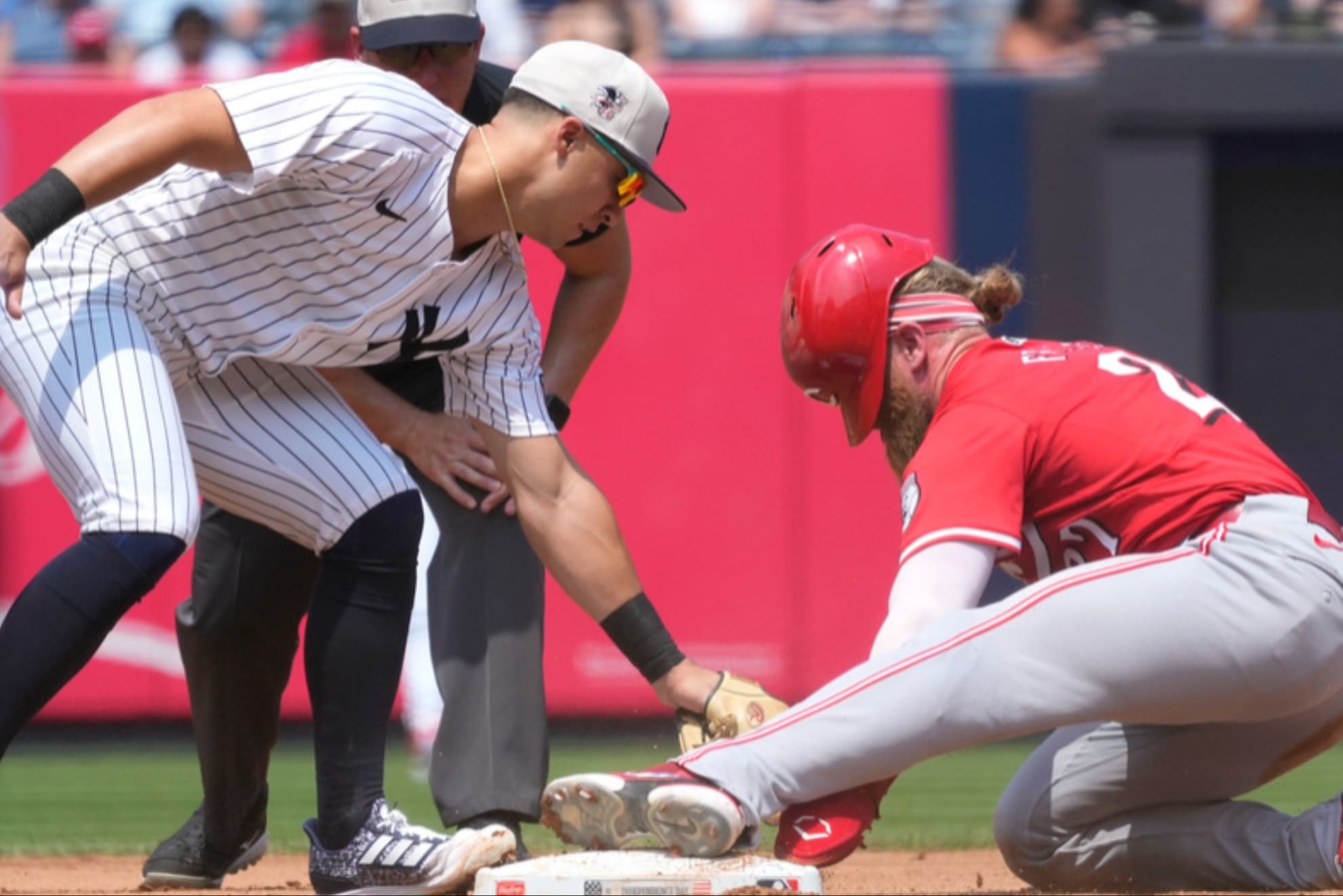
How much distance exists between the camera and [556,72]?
3.04 metres

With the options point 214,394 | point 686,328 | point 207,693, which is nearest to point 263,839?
point 207,693

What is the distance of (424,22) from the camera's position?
11.5 feet

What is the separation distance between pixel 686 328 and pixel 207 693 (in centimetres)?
324

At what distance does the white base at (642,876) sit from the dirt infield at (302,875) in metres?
0.65

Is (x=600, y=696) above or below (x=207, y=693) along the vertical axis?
below

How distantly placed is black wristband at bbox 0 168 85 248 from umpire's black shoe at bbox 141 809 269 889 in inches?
54.2

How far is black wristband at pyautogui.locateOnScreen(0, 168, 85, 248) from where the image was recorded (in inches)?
102

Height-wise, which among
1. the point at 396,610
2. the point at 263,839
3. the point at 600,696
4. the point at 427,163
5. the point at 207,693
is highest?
the point at 427,163

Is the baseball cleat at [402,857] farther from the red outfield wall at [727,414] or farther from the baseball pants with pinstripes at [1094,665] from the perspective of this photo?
the red outfield wall at [727,414]

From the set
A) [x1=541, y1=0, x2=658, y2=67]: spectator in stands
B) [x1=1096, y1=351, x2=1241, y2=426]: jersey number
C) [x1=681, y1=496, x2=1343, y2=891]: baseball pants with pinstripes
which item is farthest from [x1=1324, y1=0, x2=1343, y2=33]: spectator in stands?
[x1=681, y1=496, x2=1343, y2=891]: baseball pants with pinstripes

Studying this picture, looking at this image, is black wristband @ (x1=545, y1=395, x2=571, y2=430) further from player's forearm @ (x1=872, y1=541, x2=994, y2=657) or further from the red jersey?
player's forearm @ (x1=872, y1=541, x2=994, y2=657)

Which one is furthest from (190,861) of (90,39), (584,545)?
(90,39)

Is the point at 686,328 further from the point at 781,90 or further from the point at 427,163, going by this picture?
the point at 427,163

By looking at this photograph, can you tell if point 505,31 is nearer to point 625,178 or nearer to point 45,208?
point 625,178
